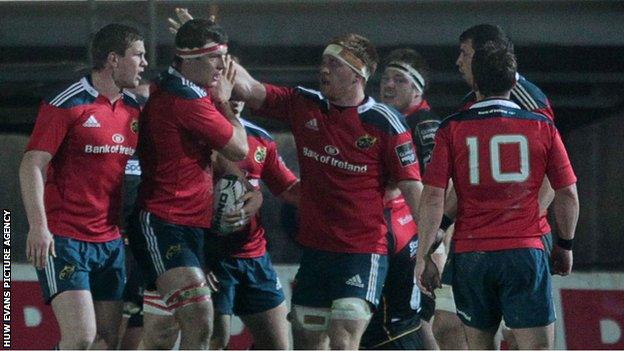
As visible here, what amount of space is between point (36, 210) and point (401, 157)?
194 centimetres

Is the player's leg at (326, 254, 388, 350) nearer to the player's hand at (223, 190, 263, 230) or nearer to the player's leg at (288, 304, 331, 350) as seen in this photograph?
the player's leg at (288, 304, 331, 350)

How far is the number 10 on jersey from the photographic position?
773 cm

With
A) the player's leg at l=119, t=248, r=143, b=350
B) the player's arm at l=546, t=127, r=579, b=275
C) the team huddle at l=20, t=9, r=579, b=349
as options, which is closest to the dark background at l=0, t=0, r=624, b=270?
the player's leg at l=119, t=248, r=143, b=350

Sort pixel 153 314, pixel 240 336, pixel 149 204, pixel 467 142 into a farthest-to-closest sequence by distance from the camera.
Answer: pixel 240 336 → pixel 153 314 → pixel 149 204 → pixel 467 142

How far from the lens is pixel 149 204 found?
8.39 metres

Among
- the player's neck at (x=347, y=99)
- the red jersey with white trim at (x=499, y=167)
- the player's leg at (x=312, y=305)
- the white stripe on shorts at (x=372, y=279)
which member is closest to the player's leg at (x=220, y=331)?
the player's leg at (x=312, y=305)

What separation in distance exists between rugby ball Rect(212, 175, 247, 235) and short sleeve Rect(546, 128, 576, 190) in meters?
1.84

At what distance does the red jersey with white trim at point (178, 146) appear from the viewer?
27.1 ft

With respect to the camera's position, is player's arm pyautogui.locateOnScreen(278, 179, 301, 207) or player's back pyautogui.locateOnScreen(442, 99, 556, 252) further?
player's arm pyautogui.locateOnScreen(278, 179, 301, 207)

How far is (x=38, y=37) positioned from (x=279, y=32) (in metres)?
1.70

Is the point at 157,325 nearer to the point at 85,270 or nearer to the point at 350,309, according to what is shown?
the point at 85,270

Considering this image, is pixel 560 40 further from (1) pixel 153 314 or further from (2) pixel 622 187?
(1) pixel 153 314

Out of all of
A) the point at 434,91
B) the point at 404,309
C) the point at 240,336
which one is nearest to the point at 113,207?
the point at 404,309

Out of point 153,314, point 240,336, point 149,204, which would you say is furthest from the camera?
point 240,336
